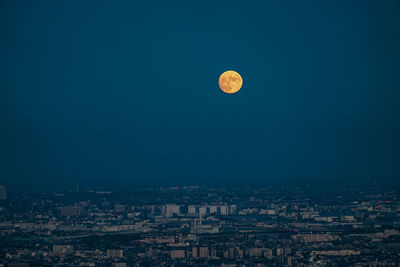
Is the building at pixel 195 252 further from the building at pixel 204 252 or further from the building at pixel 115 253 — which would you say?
the building at pixel 115 253

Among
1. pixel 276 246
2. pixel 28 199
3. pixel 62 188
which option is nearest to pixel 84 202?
pixel 28 199

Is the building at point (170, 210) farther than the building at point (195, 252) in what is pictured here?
Yes

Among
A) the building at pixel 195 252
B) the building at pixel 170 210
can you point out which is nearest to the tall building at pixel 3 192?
the building at pixel 170 210

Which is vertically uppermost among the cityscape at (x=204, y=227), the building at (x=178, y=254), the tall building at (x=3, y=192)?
the tall building at (x=3, y=192)

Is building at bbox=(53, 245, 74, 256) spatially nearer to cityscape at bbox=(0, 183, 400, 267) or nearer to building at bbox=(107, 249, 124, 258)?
cityscape at bbox=(0, 183, 400, 267)

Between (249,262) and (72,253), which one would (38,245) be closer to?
(72,253)

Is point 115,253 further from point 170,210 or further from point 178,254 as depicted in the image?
point 170,210

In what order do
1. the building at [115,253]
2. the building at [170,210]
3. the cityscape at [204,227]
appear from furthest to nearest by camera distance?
the building at [170,210] < the building at [115,253] < the cityscape at [204,227]

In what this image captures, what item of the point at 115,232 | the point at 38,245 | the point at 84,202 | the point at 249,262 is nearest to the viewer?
the point at 249,262
